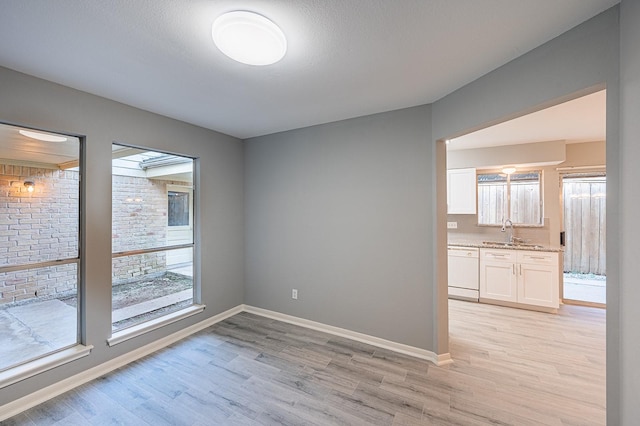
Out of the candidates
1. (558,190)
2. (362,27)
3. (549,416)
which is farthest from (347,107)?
(558,190)

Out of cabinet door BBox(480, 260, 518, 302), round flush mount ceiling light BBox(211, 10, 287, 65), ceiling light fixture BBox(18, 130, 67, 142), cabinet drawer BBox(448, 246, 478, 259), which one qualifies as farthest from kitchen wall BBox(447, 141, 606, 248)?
ceiling light fixture BBox(18, 130, 67, 142)

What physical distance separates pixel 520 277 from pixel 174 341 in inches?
194

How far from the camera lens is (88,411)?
6.33 feet

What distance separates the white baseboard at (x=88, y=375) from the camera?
1.92 metres

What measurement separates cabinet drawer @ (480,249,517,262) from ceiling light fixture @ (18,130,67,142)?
5517 mm

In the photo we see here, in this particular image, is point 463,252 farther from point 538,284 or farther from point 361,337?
point 361,337

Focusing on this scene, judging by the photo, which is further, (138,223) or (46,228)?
(138,223)

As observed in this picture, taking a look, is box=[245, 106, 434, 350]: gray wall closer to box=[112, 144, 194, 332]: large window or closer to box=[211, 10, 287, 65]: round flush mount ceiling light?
box=[112, 144, 194, 332]: large window

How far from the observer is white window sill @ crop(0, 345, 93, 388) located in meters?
1.90

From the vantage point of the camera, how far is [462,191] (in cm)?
466

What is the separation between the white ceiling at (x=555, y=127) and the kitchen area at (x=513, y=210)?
0.06 ft

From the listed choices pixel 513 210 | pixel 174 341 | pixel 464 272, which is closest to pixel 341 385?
pixel 174 341

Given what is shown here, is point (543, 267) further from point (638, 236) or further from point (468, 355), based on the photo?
point (638, 236)

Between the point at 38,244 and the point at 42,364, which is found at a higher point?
the point at 38,244
